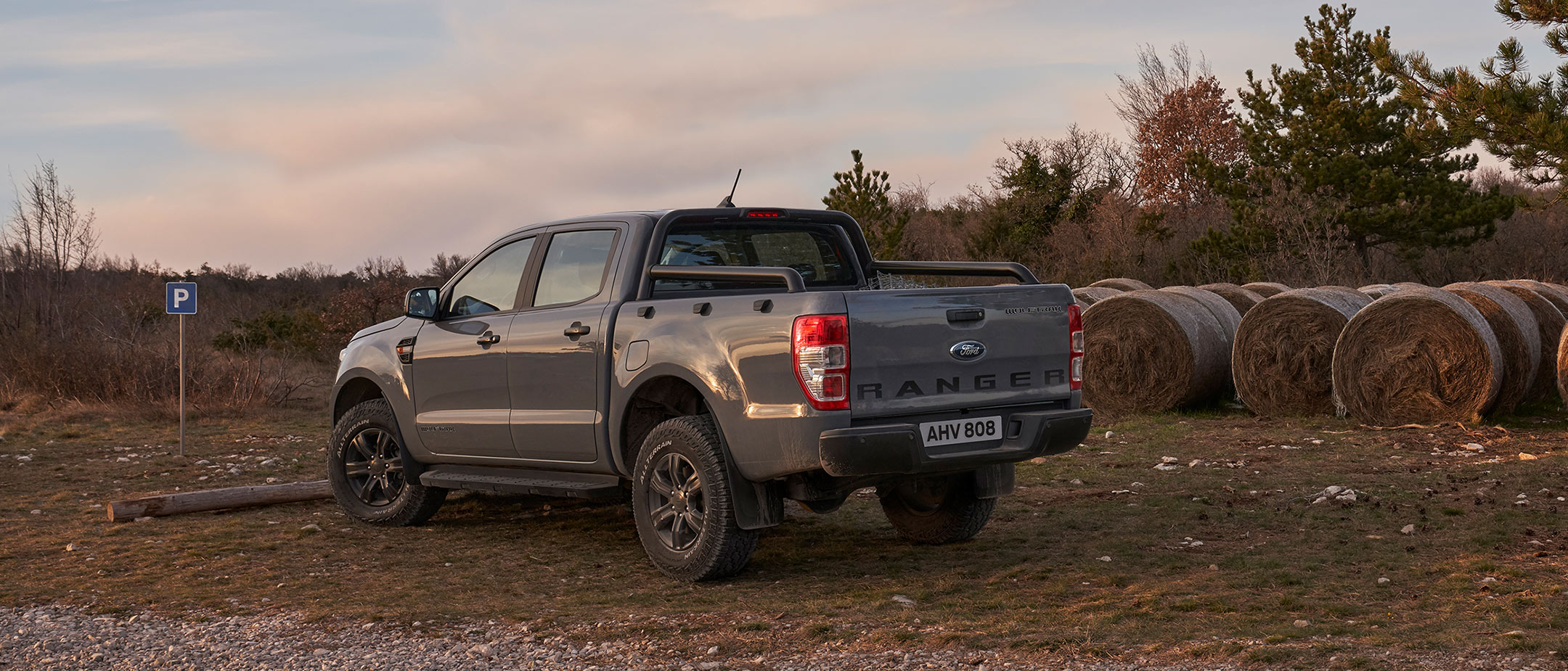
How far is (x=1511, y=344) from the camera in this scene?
13641 millimetres

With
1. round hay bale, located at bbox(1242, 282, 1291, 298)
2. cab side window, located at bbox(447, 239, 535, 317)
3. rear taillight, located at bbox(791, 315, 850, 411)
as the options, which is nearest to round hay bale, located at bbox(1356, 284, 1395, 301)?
round hay bale, located at bbox(1242, 282, 1291, 298)

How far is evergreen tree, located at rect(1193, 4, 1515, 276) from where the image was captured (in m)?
30.9

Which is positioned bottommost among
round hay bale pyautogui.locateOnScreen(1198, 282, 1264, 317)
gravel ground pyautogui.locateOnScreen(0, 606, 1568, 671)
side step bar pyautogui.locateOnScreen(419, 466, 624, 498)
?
gravel ground pyautogui.locateOnScreen(0, 606, 1568, 671)

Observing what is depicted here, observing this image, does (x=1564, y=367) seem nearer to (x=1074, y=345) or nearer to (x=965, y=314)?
(x=1074, y=345)

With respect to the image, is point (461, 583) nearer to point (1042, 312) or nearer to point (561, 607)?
point (561, 607)

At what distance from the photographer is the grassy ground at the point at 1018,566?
18.8ft

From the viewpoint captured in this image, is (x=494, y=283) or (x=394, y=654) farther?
(x=494, y=283)

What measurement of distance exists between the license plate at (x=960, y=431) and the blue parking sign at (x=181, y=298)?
10081 millimetres

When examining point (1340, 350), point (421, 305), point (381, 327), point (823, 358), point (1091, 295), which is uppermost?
point (1091, 295)

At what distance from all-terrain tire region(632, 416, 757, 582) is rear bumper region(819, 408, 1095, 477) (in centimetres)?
69

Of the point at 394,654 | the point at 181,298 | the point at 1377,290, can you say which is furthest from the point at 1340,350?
the point at 181,298

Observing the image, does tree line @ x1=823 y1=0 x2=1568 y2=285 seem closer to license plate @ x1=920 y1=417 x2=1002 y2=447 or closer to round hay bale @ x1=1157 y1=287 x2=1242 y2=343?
round hay bale @ x1=1157 y1=287 x2=1242 y2=343

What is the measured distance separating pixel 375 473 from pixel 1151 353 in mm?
9243

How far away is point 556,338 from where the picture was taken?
7496 millimetres
